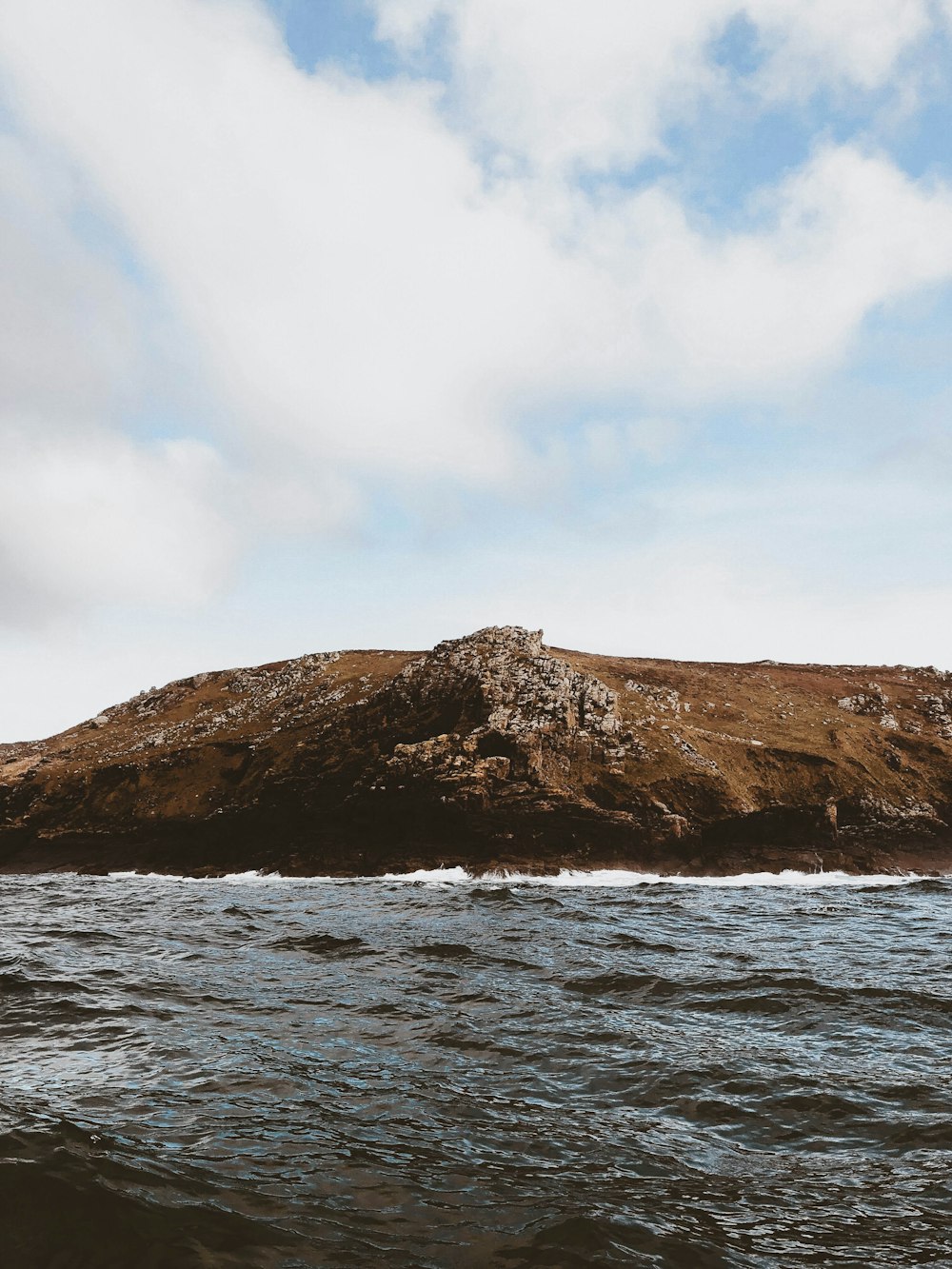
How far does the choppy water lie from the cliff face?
78.3 ft

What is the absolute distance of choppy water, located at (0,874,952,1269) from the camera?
7750 millimetres

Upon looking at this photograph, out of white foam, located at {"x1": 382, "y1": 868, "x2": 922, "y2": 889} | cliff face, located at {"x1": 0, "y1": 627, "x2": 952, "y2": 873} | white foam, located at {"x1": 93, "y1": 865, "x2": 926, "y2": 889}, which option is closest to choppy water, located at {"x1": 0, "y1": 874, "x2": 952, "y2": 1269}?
white foam, located at {"x1": 93, "y1": 865, "x2": 926, "y2": 889}

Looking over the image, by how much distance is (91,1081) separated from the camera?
11.4 meters

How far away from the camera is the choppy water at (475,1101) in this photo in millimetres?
7750

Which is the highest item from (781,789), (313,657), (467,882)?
(313,657)

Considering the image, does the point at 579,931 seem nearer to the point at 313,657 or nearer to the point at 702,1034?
the point at 702,1034

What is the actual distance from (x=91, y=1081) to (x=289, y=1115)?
3332 mm

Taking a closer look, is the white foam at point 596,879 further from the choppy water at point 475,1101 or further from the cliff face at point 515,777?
the choppy water at point 475,1101

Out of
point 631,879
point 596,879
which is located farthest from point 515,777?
point 631,879

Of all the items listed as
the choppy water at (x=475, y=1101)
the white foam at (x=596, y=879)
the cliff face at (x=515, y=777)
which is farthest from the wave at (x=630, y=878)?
the choppy water at (x=475, y=1101)

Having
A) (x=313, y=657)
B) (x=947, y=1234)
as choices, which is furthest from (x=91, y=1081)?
(x=313, y=657)

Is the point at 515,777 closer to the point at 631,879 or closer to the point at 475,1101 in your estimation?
the point at 631,879

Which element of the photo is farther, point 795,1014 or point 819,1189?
point 795,1014

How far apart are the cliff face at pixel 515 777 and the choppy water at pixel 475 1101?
23.9m
